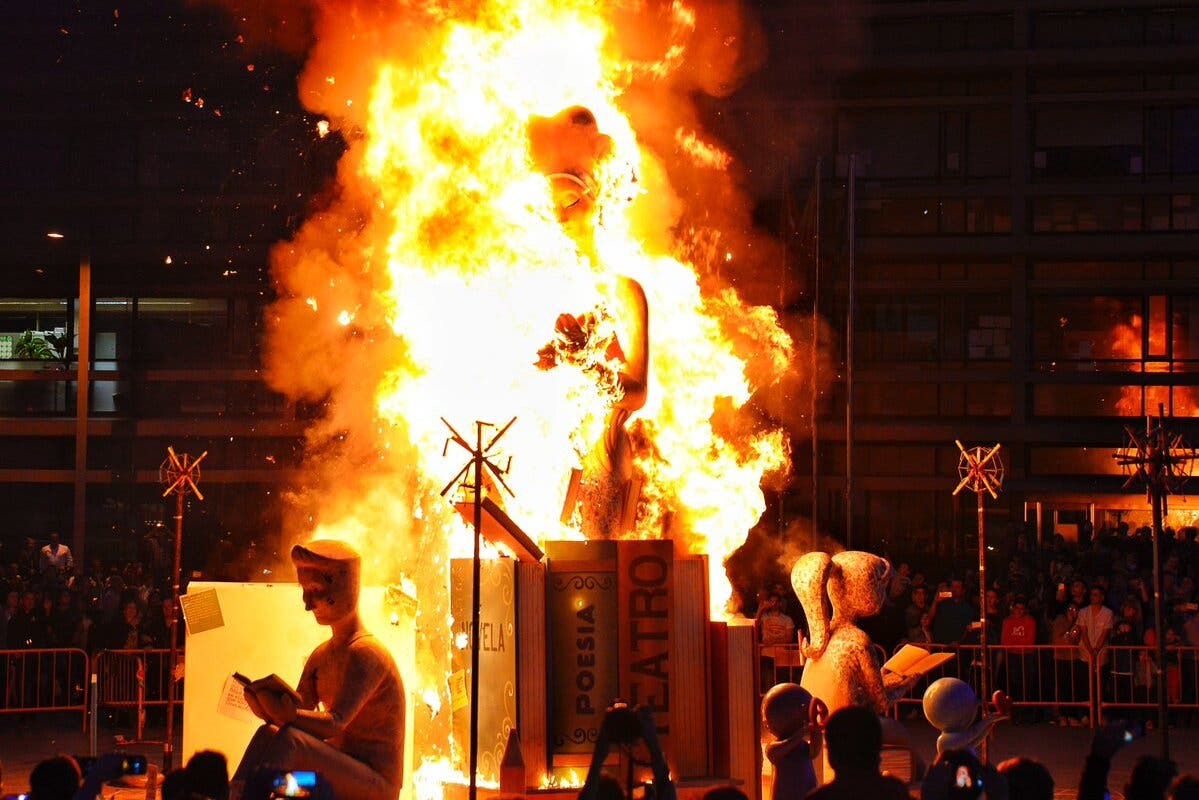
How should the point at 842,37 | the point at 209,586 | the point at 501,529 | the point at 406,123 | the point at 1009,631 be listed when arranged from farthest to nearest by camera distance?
the point at 842,37 < the point at 1009,631 < the point at 406,123 < the point at 209,586 < the point at 501,529

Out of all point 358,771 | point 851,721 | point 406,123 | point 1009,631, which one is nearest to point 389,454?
point 406,123

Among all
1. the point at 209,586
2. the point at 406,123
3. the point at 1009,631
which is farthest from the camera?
the point at 1009,631

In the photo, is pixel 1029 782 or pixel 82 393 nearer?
pixel 1029 782

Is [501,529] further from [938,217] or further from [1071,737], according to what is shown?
[938,217]

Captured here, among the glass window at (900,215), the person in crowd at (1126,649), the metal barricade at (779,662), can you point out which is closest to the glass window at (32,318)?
the glass window at (900,215)

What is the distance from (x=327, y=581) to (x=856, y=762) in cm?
541

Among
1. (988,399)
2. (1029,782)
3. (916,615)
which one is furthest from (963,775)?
(988,399)

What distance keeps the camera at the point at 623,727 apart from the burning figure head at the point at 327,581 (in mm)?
3628

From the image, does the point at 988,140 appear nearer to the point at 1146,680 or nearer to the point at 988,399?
the point at 988,399

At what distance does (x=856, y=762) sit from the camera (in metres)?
5.53

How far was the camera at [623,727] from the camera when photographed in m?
6.91

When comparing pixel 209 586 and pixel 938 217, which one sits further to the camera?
pixel 938 217

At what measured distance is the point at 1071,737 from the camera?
17.0 metres

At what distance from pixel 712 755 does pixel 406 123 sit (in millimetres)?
5425
